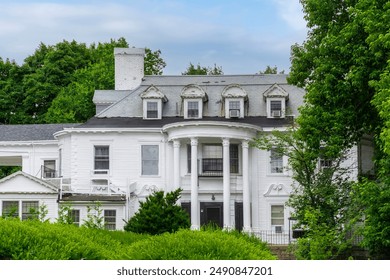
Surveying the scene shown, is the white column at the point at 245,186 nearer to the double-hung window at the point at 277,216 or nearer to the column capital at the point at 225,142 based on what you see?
the column capital at the point at 225,142

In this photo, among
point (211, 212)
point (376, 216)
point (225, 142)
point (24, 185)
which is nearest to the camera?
point (376, 216)

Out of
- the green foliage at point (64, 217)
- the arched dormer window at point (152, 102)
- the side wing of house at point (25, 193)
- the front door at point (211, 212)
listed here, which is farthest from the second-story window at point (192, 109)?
the green foliage at point (64, 217)

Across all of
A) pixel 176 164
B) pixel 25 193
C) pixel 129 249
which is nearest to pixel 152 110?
pixel 176 164

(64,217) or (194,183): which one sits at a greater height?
(194,183)

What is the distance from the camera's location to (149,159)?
49562mm

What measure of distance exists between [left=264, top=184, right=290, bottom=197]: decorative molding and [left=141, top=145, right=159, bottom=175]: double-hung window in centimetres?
641

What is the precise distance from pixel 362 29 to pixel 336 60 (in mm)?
1950

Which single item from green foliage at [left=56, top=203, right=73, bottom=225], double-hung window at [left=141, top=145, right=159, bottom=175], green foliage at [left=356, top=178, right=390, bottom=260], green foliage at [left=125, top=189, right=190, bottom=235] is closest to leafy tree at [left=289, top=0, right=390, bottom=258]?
green foliage at [left=356, top=178, right=390, bottom=260]

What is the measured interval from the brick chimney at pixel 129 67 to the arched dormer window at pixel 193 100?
6.51 metres

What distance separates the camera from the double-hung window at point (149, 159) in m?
49.5

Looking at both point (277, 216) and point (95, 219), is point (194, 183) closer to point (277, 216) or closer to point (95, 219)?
point (277, 216)

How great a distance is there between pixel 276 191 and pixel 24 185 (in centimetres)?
1389

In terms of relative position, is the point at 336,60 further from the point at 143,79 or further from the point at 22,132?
the point at 22,132

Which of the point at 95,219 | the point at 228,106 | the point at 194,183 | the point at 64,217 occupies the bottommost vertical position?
the point at 95,219
